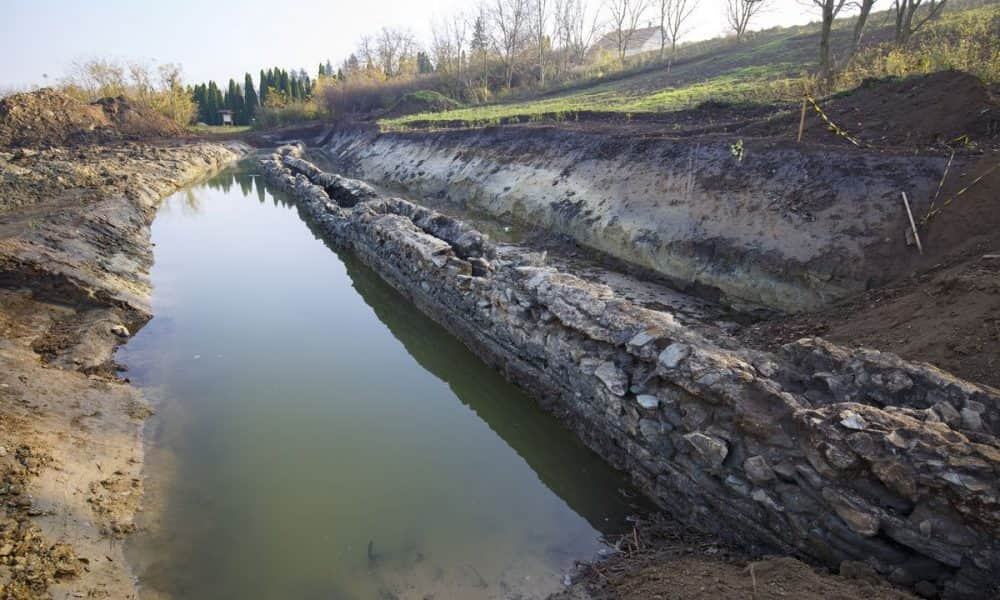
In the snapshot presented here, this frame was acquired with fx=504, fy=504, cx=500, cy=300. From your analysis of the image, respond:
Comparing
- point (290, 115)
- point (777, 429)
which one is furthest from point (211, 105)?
point (777, 429)

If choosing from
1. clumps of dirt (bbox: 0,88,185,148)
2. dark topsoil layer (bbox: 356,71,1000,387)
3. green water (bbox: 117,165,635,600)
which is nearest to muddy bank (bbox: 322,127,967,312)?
dark topsoil layer (bbox: 356,71,1000,387)

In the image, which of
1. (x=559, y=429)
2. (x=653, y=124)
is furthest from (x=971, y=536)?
(x=653, y=124)

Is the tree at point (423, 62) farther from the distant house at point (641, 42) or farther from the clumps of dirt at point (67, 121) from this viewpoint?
the clumps of dirt at point (67, 121)

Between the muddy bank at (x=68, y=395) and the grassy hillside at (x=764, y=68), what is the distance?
15.8 m

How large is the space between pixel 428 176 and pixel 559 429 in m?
17.2

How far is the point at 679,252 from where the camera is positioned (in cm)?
1062

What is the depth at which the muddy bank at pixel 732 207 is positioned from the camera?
27.9 feet

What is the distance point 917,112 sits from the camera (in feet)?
33.2

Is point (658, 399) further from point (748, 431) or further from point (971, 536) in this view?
point (971, 536)

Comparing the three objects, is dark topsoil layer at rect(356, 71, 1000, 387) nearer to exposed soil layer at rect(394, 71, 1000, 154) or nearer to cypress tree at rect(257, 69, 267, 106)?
exposed soil layer at rect(394, 71, 1000, 154)

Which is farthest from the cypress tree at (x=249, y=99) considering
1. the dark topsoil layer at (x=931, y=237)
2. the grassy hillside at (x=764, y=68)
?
the dark topsoil layer at (x=931, y=237)

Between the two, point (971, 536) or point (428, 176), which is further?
point (428, 176)

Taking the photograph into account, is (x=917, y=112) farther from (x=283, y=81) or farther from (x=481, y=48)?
(x=283, y=81)

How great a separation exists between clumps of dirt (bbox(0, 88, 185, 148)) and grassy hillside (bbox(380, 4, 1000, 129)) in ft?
66.5
